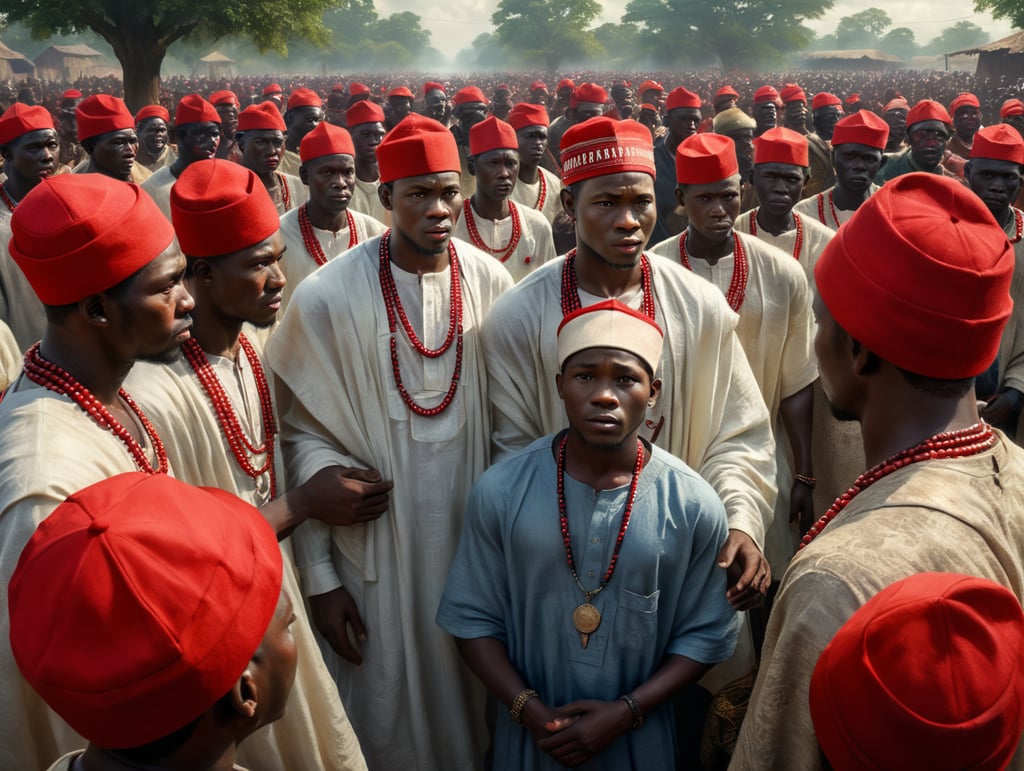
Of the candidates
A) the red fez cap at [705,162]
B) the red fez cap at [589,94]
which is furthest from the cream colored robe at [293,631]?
the red fez cap at [589,94]

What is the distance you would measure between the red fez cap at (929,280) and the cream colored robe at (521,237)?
16.4 ft

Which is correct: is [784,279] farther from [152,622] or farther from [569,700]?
[152,622]

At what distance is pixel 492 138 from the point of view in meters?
7.70

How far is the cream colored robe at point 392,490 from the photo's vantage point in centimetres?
360

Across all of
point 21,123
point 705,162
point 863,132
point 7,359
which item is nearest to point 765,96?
point 863,132

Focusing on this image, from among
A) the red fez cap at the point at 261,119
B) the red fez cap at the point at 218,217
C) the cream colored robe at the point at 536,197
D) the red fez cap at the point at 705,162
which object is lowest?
the cream colored robe at the point at 536,197

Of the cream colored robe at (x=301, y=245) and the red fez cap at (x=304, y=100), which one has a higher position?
the cream colored robe at (x=301, y=245)

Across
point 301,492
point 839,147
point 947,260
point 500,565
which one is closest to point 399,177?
point 301,492

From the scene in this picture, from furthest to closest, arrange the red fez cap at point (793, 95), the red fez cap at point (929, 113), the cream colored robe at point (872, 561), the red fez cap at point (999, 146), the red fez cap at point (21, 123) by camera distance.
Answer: the red fez cap at point (793, 95)
the red fez cap at point (929, 113)
the red fez cap at point (21, 123)
the red fez cap at point (999, 146)
the cream colored robe at point (872, 561)

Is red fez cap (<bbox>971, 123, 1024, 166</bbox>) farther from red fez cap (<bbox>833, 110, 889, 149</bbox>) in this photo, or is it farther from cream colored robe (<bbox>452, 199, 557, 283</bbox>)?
cream colored robe (<bbox>452, 199, 557, 283</bbox>)

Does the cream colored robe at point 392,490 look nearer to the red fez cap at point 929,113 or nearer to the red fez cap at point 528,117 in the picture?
the red fez cap at point 528,117

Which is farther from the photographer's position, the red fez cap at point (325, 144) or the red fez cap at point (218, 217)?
the red fez cap at point (325, 144)

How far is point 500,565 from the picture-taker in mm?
3213

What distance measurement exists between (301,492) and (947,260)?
87.2 inches
